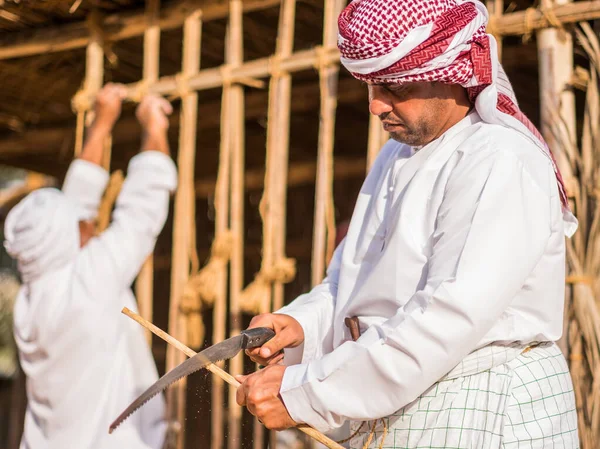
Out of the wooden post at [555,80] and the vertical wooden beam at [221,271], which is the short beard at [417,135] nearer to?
the wooden post at [555,80]

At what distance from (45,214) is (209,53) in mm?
1299

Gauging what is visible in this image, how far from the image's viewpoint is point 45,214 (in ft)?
9.98

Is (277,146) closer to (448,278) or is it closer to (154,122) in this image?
(154,122)

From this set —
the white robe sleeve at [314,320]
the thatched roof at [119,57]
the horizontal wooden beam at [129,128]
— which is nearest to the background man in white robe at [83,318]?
the thatched roof at [119,57]

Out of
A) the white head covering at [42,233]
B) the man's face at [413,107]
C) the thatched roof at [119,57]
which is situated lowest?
the white head covering at [42,233]

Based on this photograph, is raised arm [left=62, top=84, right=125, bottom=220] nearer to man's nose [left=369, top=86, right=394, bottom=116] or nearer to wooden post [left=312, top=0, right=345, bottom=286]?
wooden post [left=312, top=0, right=345, bottom=286]

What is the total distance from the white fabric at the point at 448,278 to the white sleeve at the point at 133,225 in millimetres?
1543

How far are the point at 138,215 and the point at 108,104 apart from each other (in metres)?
0.53

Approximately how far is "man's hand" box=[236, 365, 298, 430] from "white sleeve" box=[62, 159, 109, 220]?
1838mm

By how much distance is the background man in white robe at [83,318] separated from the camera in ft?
10.0

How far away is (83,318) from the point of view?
307cm

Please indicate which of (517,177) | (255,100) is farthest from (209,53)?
(517,177)

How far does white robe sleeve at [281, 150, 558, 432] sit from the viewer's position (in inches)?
59.8

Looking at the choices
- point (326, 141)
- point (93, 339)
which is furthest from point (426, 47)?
point (93, 339)
